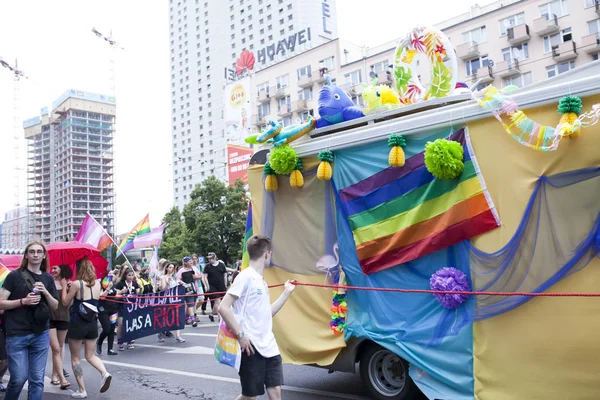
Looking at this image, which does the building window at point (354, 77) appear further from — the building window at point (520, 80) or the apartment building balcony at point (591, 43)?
the apartment building balcony at point (591, 43)

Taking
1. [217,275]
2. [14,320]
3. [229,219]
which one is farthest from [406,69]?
[229,219]

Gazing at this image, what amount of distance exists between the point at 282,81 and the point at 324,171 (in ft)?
179

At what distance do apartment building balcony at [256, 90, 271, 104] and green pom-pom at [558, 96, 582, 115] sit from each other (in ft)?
187

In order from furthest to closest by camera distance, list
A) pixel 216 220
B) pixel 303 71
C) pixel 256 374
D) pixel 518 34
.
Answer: pixel 303 71
pixel 216 220
pixel 518 34
pixel 256 374

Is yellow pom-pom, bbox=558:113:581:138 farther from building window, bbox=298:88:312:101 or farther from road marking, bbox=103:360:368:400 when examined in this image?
building window, bbox=298:88:312:101

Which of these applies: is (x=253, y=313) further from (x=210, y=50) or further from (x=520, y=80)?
(x=210, y=50)

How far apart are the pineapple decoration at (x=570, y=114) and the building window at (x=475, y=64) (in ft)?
130

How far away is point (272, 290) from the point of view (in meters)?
6.99

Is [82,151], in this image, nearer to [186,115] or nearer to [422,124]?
[186,115]

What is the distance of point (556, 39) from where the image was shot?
37625 mm

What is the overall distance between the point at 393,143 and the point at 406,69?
169cm

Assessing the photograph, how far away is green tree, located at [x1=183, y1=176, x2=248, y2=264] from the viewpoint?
127 feet

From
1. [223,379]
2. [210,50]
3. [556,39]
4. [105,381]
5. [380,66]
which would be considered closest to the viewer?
[105,381]

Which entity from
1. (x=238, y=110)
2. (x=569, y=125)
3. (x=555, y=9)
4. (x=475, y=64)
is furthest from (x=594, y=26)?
(x=238, y=110)
